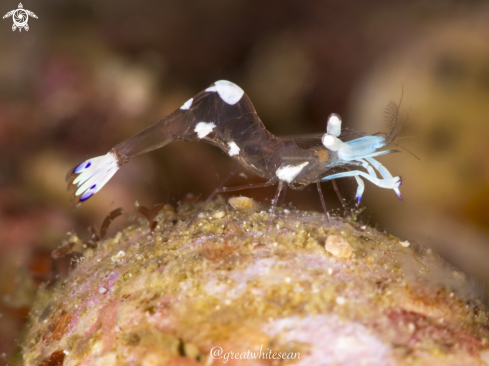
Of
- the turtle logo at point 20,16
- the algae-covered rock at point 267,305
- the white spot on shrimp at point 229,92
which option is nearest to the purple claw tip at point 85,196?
the algae-covered rock at point 267,305

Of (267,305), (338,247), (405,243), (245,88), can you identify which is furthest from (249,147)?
(267,305)

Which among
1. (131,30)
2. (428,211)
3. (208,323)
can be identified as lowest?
(428,211)

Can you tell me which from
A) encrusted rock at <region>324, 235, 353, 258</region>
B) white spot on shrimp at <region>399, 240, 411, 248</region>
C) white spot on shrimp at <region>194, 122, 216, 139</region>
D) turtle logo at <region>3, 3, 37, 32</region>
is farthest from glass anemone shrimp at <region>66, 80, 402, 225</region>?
turtle logo at <region>3, 3, 37, 32</region>

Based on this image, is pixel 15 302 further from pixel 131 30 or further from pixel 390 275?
pixel 390 275

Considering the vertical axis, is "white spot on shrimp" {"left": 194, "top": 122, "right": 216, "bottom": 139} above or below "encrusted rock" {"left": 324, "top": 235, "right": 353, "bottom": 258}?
above

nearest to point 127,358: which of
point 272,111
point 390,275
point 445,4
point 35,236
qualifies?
point 390,275

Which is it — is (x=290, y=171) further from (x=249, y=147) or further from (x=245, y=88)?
(x=245, y=88)

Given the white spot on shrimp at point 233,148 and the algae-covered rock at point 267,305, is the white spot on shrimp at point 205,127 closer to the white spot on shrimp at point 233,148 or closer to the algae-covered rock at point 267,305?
the white spot on shrimp at point 233,148

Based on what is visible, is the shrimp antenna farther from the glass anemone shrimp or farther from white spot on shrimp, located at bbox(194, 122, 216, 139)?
white spot on shrimp, located at bbox(194, 122, 216, 139)
